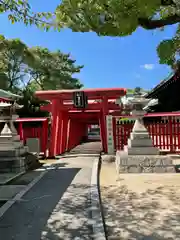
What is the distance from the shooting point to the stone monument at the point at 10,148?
8359 millimetres

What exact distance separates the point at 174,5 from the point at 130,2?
0.38 meters

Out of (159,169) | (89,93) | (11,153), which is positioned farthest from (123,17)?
(89,93)

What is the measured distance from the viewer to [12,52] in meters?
23.8

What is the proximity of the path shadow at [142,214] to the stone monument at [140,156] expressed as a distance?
1932mm

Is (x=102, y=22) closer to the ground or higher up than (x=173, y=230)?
higher up

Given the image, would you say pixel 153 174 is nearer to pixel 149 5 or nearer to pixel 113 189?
pixel 113 189

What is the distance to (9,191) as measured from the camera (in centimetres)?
581

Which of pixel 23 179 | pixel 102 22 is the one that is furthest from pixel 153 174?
pixel 102 22

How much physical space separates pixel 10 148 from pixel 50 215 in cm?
509

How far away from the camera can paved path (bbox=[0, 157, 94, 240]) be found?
3.42 metres

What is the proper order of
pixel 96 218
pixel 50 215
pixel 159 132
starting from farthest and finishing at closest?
1. pixel 159 132
2. pixel 50 215
3. pixel 96 218

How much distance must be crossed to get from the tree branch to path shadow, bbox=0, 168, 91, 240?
8.60ft

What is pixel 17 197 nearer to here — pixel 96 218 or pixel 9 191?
pixel 9 191

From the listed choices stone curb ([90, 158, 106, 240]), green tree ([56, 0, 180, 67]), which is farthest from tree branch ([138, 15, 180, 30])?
stone curb ([90, 158, 106, 240])
